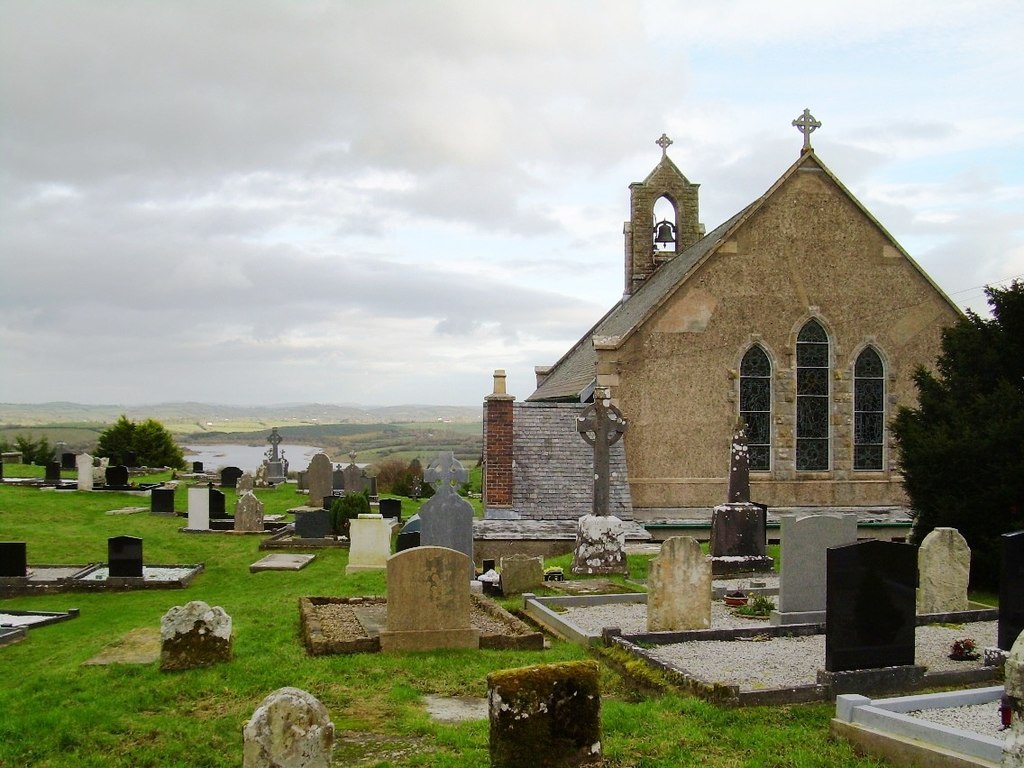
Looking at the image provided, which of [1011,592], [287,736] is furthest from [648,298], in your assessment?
[287,736]

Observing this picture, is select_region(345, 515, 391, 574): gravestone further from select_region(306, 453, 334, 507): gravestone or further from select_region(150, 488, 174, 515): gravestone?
select_region(150, 488, 174, 515): gravestone

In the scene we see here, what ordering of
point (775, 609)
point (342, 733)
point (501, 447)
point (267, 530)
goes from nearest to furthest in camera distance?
point (342, 733) < point (775, 609) < point (501, 447) < point (267, 530)

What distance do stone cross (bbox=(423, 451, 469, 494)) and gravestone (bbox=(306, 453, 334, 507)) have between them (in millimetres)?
12937

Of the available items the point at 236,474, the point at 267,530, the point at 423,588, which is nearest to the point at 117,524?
Answer: the point at 267,530

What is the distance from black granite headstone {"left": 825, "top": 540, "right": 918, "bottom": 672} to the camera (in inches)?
333

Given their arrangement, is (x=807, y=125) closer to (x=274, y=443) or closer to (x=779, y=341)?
(x=779, y=341)

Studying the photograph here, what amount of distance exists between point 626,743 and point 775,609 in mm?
6133

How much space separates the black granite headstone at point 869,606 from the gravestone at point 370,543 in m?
10.5

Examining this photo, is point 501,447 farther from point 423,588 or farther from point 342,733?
point 342,733

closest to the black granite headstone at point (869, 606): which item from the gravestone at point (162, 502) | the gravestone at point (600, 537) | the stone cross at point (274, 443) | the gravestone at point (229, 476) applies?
the gravestone at point (600, 537)

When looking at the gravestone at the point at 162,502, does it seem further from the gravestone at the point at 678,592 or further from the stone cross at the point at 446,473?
the gravestone at the point at 678,592

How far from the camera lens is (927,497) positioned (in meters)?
15.3

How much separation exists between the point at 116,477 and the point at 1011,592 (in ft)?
91.4

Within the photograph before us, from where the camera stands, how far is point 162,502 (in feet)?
85.8
